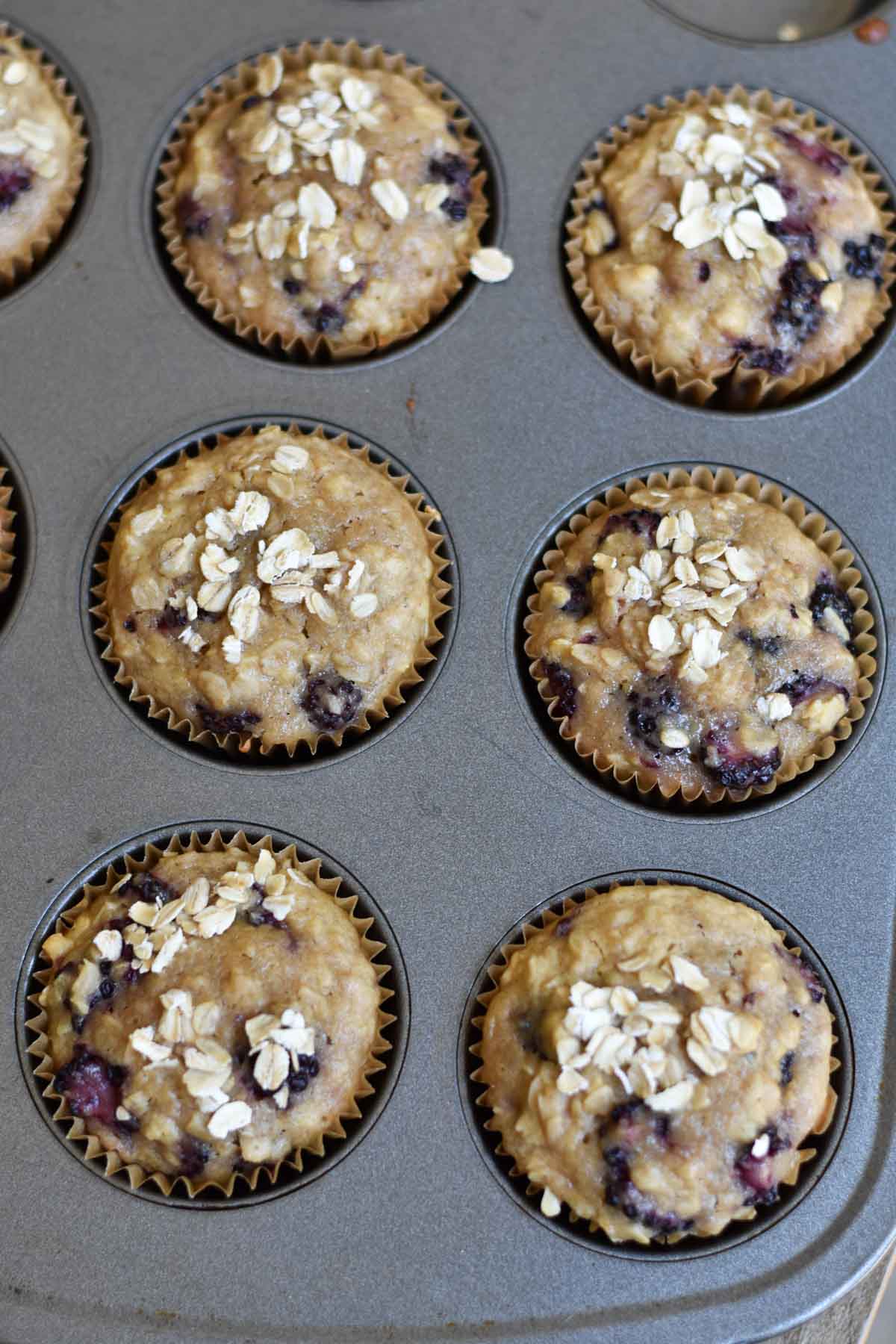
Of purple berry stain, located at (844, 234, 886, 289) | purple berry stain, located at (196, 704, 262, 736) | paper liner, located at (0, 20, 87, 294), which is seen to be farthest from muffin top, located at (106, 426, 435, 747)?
purple berry stain, located at (844, 234, 886, 289)

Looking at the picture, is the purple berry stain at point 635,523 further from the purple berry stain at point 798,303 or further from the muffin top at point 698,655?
the purple berry stain at point 798,303

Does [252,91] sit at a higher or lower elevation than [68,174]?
higher

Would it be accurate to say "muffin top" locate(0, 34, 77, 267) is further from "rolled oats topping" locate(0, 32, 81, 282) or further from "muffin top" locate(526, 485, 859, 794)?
"muffin top" locate(526, 485, 859, 794)

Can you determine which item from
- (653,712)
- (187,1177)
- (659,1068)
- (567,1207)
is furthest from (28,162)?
(567,1207)

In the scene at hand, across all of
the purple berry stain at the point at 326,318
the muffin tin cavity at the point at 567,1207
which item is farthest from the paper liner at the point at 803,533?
the purple berry stain at the point at 326,318

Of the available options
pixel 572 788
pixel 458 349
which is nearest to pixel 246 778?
pixel 572 788

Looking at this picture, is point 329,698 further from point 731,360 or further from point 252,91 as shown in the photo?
point 252,91

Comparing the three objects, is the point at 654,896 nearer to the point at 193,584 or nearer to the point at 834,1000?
the point at 834,1000
